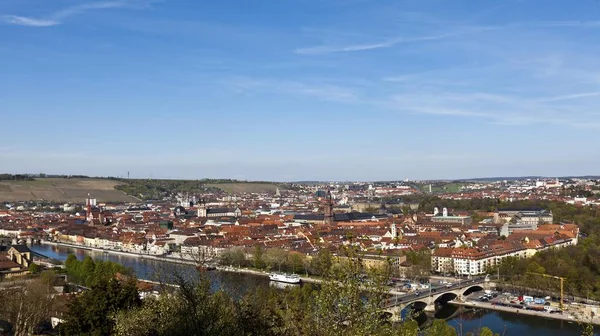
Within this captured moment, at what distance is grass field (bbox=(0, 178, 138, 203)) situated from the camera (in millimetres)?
64688

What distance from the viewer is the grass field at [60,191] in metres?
64.7

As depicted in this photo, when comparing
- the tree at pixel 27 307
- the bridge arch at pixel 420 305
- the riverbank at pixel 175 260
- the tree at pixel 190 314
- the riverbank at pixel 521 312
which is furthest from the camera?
the riverbank at pixel 175 260

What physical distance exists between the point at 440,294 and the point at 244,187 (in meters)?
72.9

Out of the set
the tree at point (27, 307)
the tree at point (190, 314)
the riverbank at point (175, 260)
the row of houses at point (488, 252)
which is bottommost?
the riverbank at point (175, 260)

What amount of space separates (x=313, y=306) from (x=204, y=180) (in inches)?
3664

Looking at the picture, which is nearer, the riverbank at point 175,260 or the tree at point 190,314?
the tree at point 190,314

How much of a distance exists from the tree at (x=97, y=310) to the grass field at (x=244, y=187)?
241ft

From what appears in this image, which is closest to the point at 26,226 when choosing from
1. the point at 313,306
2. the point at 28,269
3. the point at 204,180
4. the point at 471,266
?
the point at 28,269

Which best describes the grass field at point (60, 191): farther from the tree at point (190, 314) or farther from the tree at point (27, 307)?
the tree at point (190, 314)

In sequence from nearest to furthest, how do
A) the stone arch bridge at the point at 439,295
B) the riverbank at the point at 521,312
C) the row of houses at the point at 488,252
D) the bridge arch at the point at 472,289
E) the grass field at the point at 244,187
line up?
the riverbank at the point at 521,312
the stone arch bridge at the point at 439,295
the bridge arch at the point at 472,289
the row of houses at the point at 488,252
the grass field at the point at 244,187

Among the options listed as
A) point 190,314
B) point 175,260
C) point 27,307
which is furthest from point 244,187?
point 190,314

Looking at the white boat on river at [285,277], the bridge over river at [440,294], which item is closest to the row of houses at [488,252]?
the bridge over river at [440,294]

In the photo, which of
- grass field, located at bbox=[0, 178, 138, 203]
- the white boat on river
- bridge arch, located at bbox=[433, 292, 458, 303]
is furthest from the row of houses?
grass field, located at bbox=[0, 178, 138, 203]

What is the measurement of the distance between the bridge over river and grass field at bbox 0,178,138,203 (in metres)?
52.1
